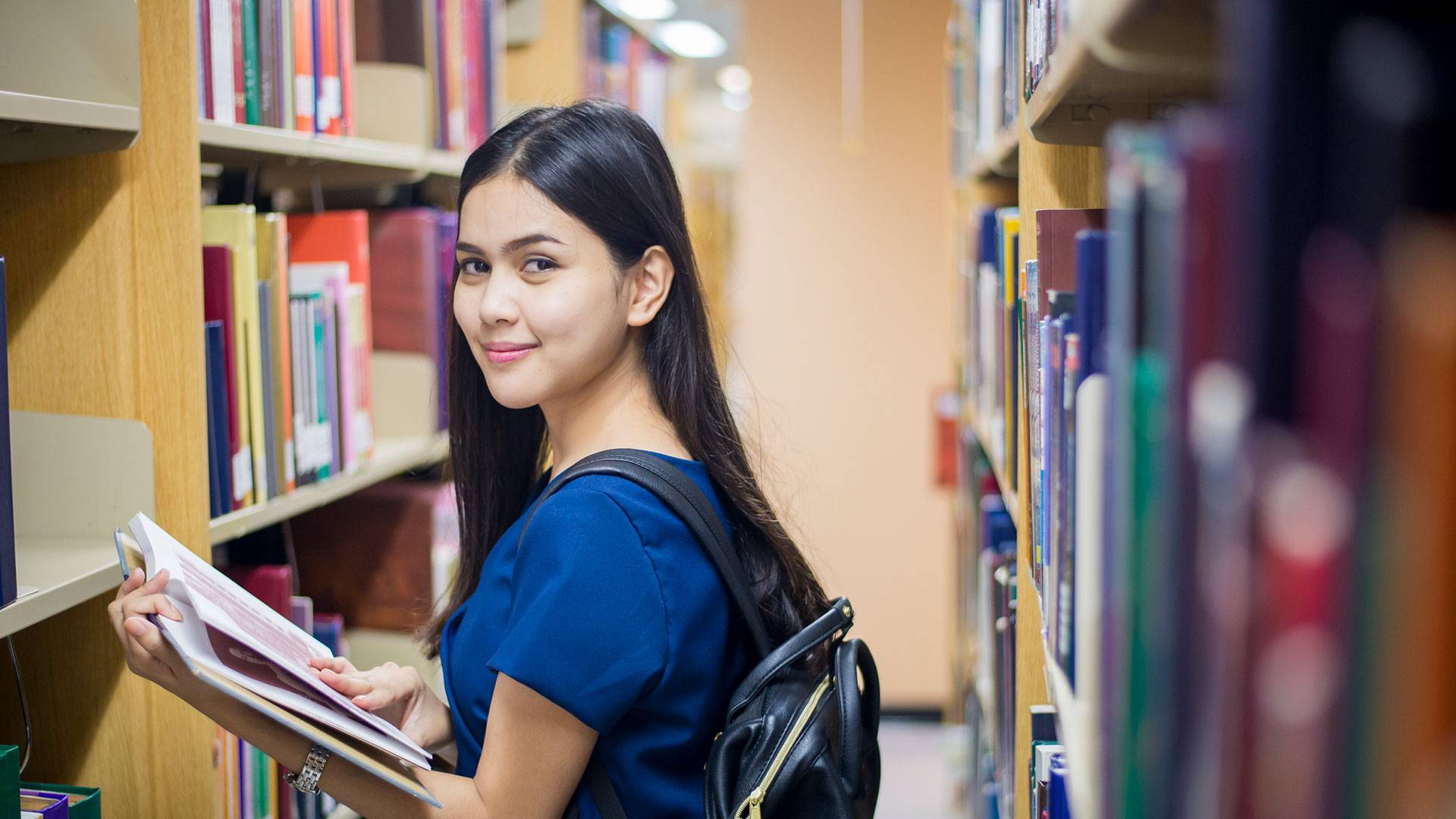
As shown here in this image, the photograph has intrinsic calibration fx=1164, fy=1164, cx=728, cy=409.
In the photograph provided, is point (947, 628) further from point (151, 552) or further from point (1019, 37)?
point (151, 552)

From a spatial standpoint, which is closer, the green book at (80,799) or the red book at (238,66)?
the green book at (80,799)

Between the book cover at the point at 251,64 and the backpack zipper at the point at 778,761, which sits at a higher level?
the book cover at the point at 251,64

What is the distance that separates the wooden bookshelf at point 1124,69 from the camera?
0.57 m

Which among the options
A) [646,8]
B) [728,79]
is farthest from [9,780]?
[728,79]

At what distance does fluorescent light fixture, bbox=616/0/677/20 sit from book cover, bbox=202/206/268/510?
2.08m

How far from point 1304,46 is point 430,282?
6.33 ft

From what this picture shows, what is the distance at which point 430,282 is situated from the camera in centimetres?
214

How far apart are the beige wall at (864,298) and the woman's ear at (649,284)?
249cm

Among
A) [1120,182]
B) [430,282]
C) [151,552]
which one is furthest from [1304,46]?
[430,282]

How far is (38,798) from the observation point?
117cm

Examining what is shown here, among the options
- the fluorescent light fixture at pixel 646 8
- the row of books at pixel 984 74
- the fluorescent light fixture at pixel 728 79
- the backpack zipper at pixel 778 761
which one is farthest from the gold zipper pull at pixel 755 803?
the fluorescent light fixture at pixel 728 79

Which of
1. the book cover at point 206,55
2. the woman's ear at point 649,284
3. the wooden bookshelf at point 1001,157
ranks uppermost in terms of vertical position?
the book cover at point 206,55

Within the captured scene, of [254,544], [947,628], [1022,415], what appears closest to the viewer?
[1022,415]

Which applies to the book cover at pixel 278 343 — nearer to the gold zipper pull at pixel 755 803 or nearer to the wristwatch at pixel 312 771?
the wristwatch at pixel 312 771
